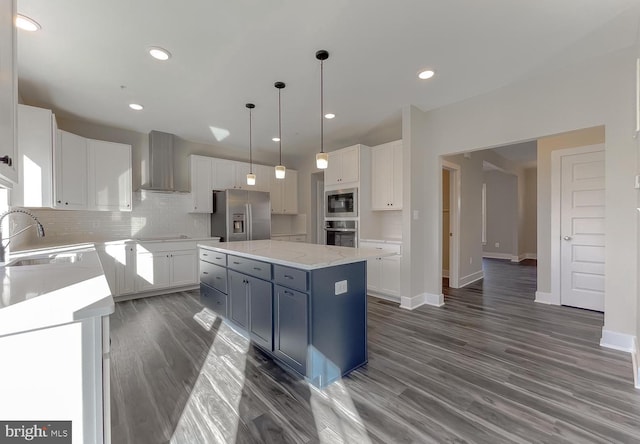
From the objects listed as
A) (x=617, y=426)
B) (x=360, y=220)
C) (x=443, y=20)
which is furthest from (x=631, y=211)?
(x=360, y=220)

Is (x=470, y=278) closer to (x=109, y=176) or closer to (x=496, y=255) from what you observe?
(x=496, y=255)

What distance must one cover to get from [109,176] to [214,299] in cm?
258

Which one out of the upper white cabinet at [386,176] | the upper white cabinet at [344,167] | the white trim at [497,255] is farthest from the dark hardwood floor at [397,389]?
the white trim at [497,255]

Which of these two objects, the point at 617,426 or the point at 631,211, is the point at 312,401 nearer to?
the point at 617,426

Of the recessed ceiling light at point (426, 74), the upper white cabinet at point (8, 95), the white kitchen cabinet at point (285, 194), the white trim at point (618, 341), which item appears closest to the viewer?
the upper white cabinet at point (8, 95)

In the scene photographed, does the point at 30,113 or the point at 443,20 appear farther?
the point at 30,113

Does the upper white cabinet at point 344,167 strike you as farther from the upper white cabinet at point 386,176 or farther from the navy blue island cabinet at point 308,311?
the navy blue island cabinet at point 308,311

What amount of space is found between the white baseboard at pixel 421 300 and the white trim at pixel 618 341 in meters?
1.58

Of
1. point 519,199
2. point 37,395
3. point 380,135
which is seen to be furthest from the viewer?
point 519,199

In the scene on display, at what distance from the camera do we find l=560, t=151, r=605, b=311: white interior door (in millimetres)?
3535

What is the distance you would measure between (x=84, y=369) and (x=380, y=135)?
15.5 ft

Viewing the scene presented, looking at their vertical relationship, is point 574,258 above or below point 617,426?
above

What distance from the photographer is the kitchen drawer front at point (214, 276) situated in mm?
3062

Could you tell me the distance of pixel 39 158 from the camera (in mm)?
2838
